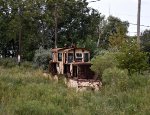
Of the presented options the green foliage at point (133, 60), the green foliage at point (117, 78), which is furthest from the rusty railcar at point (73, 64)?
the green foliage at point (117, 78)

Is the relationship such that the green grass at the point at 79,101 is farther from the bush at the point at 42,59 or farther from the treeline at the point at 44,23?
the treeline at the point at 44,23

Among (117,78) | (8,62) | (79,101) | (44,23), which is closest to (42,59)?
(8,62)

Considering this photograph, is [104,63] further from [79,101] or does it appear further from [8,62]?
[8,62]

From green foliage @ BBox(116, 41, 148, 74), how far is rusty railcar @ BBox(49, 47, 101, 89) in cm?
316

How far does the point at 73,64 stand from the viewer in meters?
27.3

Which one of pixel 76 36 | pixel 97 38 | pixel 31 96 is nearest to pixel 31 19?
pixel 76 36

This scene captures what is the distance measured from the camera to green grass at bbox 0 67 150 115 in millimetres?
12961

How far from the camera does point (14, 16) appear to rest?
53750mm

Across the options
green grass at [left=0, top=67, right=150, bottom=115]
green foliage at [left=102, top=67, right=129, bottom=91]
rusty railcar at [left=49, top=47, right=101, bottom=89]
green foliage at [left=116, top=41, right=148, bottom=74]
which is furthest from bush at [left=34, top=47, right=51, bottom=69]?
green grass at [left=0, top=67, right=150, bottom=115]

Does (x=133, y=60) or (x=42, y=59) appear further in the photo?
(x=42, y=59)

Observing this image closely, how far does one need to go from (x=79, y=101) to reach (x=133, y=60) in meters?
6.94

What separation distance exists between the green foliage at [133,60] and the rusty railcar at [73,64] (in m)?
3.16

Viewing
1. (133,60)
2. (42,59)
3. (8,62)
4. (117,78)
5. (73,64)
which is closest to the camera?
(117,78)

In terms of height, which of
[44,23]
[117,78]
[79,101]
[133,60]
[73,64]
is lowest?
[79,101]
